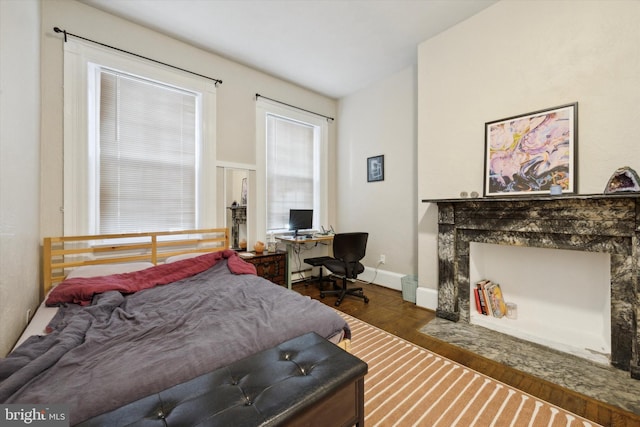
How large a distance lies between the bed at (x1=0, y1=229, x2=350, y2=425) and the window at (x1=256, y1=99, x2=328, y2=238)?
1399 millimetres

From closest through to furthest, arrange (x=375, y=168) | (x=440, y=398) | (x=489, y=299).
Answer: (x=440, y=398)
(x=489, y=299)
(x=375, y=168)

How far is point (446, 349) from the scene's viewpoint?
210cm

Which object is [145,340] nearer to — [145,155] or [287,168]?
[145,155]

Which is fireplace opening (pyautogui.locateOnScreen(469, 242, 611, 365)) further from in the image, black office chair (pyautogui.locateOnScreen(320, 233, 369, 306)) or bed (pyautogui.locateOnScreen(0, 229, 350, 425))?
bed (pyautogui.locateOnScreen(0, 229, 350, 425))

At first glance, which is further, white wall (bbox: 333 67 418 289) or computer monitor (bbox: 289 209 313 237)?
computer monitor (bbox: 289 209 313 237)

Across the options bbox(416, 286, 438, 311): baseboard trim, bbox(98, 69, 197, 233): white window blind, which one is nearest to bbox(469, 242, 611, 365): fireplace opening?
bbox(416, 286, 438, 311): baseboard trim

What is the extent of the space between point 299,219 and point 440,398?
2.74 metres

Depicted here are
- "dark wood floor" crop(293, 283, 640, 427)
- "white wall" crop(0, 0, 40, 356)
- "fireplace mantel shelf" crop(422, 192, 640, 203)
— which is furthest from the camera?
"fireplace mantel shelf" crop(422, 192, 640, 203)

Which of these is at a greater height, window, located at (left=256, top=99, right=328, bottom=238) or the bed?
window, located at (left=256, top=99, right=328, bottom=238)

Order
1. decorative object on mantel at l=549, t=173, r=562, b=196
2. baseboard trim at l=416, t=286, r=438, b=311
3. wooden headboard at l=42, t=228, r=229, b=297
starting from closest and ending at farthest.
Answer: decorative object on mantel at l=549, t=173, r=562, b=196, wooden headboard at l=42, t=228, r=229, b=297, baseboard trim at l=416, t=286, r=438, b=311

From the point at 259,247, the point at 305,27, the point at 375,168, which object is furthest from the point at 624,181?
the point at 259,247

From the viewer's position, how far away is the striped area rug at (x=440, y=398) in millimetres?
1390

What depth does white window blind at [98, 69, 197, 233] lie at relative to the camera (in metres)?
2.59

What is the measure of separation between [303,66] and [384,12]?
129cm
